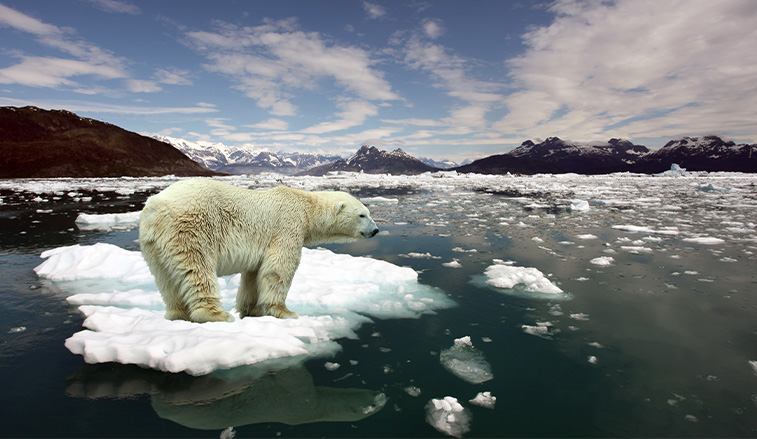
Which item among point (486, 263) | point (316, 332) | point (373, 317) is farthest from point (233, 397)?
point (486, 263)

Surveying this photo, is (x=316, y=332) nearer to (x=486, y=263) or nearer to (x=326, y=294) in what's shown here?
(x=326, y=294)

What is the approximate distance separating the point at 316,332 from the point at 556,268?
5.68 metres

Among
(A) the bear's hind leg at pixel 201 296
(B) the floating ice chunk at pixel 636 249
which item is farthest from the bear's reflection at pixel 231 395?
(B) the floating ice chunk at pixel 636 249

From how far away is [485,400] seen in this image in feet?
9.73

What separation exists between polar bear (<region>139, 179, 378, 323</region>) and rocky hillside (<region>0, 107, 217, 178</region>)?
11483 cm

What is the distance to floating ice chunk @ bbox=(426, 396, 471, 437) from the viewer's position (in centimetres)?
262

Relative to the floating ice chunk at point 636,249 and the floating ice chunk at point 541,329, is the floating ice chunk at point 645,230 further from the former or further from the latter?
the floating ice chunk at point 541,329

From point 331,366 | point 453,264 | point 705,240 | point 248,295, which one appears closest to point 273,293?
point 248,295

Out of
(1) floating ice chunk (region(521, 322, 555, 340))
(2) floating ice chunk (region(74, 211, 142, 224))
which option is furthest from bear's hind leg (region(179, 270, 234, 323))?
(2) floating ice chunk (region(74, 211, 142, 224))

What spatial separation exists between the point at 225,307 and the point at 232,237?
5.84ft

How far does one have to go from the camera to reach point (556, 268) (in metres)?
7.36

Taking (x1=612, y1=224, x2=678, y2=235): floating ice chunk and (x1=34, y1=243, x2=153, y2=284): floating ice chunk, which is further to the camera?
(x1=612, y1=224, x2=678, y2=235): floating ice chunk

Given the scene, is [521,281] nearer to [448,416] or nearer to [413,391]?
[413,391]

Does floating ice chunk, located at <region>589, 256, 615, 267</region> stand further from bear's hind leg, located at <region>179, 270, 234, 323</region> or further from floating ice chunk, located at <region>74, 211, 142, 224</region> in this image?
floating ice chunk, located at <region>74, 211, 142, 224</region>
